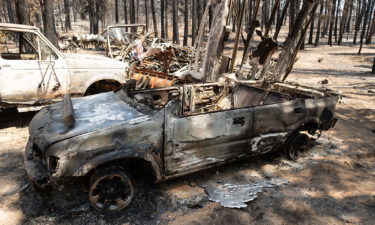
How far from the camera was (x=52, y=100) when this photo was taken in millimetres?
6043

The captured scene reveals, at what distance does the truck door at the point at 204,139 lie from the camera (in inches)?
140

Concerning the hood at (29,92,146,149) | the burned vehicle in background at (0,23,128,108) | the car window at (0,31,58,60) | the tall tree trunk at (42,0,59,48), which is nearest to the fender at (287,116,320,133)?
the hood at (29,92,146,149)

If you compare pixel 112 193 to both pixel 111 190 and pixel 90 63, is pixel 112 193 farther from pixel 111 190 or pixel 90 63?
pixel 90 63

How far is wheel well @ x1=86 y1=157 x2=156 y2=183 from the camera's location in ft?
10.7

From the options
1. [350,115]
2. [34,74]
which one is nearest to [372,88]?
[350,115]

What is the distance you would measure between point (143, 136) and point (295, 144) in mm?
3148

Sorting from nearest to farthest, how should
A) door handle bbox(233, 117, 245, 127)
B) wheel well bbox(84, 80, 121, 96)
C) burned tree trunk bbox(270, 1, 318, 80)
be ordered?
door handle bbox(233, 117, 245, 127)
wheel well bbox(84, 80, 121, 96)
burned tree trunk bbox(270, 1, 318, 80)

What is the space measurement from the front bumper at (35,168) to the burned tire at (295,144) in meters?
3.94

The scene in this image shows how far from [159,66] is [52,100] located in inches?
242

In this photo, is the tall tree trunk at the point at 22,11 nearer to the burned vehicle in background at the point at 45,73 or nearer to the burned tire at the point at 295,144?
the burned vehicle in background at the point at 45,73

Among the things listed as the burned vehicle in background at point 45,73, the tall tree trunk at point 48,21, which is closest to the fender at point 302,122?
the burned vehicle in background at point 45,73

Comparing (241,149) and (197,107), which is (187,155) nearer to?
(241,149)

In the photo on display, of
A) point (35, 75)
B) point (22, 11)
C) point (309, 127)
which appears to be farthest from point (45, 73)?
point (309, 127)

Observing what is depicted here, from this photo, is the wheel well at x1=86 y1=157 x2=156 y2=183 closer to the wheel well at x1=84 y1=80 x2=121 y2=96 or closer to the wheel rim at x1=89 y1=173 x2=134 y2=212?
the wheel rim at x1=89 y1=173 x2=134 y2=212
